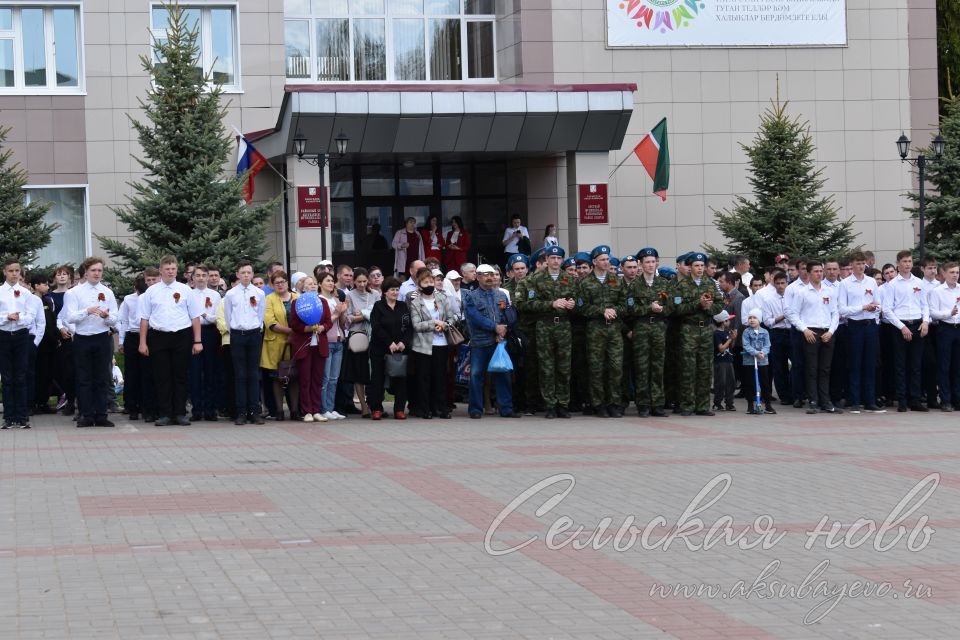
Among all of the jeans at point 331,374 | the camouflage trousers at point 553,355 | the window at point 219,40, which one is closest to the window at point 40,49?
the window at point 219,40

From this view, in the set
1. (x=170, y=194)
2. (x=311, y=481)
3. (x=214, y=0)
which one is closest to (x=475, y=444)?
(x=311, y=481)

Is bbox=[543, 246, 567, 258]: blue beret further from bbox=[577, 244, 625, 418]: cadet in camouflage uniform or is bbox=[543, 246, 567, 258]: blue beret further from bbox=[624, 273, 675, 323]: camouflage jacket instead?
bbox=[624, 273, 675, 323]: camouflage jacket

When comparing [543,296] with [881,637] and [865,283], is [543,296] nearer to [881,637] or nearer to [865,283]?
[865,283]

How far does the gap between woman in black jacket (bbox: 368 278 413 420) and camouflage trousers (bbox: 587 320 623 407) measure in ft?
7.48

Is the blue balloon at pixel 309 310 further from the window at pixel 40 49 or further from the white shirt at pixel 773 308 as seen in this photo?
the window at pixel 40 49

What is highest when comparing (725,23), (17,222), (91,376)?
(725,23)

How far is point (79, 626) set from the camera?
23.0 ft

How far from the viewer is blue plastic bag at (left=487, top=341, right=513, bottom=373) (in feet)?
56.7

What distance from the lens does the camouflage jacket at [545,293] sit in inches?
686

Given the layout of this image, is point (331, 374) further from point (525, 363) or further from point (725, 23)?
point (725, 23)

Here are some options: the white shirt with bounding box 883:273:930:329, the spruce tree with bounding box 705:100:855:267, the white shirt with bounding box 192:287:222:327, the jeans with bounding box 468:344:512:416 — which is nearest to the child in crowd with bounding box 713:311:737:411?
the white shirt with bounding box 883:273:930:329

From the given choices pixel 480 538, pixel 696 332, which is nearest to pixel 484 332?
pixel 696 332

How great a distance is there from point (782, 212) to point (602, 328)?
12.2 metres

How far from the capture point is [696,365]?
58.5 ft
